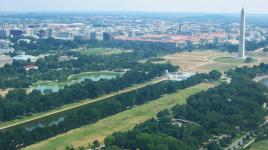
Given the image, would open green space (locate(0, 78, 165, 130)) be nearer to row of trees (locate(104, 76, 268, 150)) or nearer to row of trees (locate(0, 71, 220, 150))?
row of trees (locate(0, 71, 220, 150))

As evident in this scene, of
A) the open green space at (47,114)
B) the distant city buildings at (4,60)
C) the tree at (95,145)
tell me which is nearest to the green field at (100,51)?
the distant city buildings at (4,60)

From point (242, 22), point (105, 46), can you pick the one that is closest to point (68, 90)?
point (242, 22)

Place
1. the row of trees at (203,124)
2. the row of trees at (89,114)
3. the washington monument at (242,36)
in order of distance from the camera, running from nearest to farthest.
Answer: the row of trees at (203,124)
the row of trees at (89,114)
the washington monument at (242,36)

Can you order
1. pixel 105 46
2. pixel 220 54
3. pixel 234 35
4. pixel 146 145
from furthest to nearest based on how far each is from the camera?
pixel 234 35 → pixel 105 46 → pixel 220 54 → pixel 146 145

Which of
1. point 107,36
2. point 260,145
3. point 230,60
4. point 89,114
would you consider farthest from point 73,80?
point 107,36

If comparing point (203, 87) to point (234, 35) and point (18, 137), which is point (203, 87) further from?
point (234, 35)

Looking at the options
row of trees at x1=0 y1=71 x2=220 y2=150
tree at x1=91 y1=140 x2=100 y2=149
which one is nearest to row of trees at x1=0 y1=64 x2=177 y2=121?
row of trees at x1=0 y1=71 x2=220 y2=150

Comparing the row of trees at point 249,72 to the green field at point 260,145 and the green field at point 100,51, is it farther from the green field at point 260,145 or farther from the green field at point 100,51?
the green field at point 100,51
